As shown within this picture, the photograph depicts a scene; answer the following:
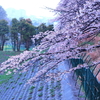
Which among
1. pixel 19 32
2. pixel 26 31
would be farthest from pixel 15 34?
pixel 26 31

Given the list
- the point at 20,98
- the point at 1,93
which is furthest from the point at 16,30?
the point at 20,98

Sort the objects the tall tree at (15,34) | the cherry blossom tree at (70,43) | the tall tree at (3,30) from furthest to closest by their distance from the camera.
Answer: the tall tree at (3,30) → the tall tree at (15,34) → the cherry blossom tree at (70,43)

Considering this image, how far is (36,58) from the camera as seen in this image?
2.88m

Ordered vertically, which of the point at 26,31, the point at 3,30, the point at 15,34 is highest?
the point at 3,30

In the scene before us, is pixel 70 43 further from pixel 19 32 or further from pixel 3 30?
pixel 3 30

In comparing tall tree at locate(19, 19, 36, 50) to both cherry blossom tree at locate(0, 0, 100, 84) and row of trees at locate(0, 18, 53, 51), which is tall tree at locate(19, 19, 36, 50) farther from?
cherry blossom tree at locate(0, 0, 100, 84)

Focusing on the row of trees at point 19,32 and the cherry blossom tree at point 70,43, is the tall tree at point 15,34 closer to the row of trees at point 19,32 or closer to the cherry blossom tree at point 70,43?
the row of trees at point 19,32

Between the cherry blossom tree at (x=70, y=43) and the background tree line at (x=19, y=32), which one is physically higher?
the background tree line at (x=19, y=32)

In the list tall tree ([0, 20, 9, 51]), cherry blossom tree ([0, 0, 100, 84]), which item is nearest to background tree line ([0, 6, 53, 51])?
tall tree ([0, 20, 9, 51])

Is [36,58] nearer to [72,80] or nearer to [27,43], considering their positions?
[72,80]

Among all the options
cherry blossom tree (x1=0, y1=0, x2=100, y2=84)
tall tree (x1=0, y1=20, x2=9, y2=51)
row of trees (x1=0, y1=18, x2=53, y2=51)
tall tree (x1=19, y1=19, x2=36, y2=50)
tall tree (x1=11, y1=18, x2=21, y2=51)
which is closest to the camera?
cherry blossom tree (x1=0, y1=0, x2=100, y2=84)

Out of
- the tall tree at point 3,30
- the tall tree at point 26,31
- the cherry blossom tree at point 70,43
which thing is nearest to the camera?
the cherry blossom tree at point 70,43

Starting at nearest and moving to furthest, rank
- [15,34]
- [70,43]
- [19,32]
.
A: [70,43]
[19,32]
[15,34]

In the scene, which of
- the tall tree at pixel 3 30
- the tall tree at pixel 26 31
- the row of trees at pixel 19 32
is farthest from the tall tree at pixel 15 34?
the tall tree at pixel 3 30
